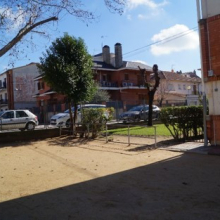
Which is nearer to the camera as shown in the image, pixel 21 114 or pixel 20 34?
pixel 20 34

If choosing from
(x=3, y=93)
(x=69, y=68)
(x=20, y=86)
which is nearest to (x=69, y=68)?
(x=69, y=68)

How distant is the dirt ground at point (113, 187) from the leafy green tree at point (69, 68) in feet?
24.0

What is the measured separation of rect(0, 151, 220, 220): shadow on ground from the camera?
4312mm

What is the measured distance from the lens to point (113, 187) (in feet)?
19.0

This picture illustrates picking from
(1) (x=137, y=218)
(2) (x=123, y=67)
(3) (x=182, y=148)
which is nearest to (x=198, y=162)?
(3) (x=182, y=148)

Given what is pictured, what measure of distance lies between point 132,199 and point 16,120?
53.9 ft

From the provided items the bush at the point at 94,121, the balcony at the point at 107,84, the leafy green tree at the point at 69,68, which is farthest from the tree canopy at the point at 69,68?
the balcony at the point at 107,84

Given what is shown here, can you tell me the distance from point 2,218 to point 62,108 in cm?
2383

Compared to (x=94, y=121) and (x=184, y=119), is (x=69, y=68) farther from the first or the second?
(x=184, y=119)

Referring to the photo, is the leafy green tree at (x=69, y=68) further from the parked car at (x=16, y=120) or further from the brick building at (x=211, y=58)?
the brick building at (x=211, y=58)

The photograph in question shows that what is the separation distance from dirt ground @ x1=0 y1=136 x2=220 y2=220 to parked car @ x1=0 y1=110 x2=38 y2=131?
417 inches

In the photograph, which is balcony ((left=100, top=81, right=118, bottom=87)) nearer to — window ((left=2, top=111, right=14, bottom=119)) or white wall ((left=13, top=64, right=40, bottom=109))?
white wall ((left=13, top=64, right=40, bottom=109))

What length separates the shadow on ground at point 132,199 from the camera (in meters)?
4.31

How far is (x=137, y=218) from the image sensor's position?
413cm
